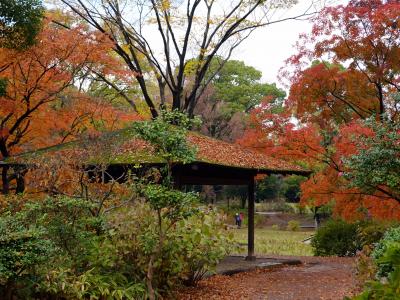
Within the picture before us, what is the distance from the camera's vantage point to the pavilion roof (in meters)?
8.04

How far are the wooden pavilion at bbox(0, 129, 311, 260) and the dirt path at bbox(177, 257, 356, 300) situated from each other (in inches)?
83.6

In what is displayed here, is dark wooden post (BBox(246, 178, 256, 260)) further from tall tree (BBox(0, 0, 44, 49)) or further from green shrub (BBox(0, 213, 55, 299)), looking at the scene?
green shrub (BBox(0, 213, 55, 299))

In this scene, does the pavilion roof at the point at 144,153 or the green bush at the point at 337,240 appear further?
the green bush at the point at 337,240

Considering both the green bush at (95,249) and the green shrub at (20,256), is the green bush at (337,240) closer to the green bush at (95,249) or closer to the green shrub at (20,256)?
the green bush at (95,249)

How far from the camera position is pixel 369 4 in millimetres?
12844

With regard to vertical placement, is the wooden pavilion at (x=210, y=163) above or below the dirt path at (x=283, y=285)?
above

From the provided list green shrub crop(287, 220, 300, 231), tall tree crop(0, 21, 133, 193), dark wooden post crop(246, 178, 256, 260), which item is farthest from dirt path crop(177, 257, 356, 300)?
green shrub crop(287, 220, 300, 231)

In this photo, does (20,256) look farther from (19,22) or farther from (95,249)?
(19,22)

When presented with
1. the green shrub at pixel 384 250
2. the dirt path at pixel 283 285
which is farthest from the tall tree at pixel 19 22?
the green shrub at pixel 384 250

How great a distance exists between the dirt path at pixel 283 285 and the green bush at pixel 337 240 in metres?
3.33

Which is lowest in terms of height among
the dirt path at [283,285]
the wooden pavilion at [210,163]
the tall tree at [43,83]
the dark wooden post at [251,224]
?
the dirt path at [283,285]

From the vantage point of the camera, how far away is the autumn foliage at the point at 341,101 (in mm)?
12070

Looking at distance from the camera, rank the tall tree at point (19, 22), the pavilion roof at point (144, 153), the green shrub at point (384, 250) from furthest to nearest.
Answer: the tall tree at point (19, 22), the pavilion roof at point (144, 153), the green shrub at point (384, 250)

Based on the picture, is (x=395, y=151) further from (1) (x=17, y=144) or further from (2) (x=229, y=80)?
(2) (x=229, y=80)
